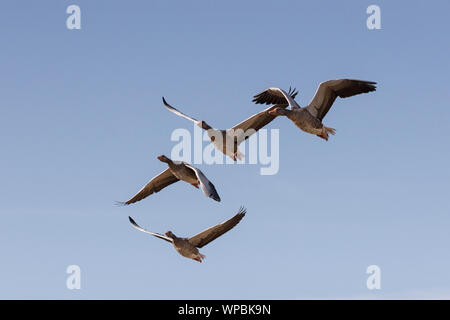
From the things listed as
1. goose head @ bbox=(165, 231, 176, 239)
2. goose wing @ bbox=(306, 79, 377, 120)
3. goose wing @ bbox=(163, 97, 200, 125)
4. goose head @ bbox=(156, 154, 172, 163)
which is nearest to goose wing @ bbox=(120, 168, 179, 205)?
goose head @ bbox=(156, 154, 172, 163)

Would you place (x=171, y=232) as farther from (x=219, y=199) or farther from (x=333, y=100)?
(x=333, y=100)

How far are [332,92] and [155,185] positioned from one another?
6.96m

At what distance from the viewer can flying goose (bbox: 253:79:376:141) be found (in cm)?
2609

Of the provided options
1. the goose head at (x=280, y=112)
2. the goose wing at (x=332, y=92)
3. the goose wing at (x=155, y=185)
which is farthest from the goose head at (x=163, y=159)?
the goose wing at (x=332, y=92)

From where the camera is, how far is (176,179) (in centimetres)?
2856

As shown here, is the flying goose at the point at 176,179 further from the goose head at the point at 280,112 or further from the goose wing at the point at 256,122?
the goose head at the point at 280,112

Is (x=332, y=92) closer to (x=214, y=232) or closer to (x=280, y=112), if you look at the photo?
(x=280, y=112)

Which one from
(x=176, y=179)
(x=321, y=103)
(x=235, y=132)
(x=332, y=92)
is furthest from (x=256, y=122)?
(x=176, y=179)

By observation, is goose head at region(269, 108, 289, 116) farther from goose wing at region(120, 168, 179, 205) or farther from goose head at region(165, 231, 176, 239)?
goose head at region(165, 231, 176, 239)

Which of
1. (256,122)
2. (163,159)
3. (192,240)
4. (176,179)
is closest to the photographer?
(192,240)

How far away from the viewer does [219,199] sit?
74.0ft

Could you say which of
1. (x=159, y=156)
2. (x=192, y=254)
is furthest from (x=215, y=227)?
(x=159, y=156)

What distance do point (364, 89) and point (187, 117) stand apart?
588cm

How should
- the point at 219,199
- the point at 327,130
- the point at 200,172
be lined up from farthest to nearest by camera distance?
the point at 327,130, the point at 200,172, the point at 219,199
